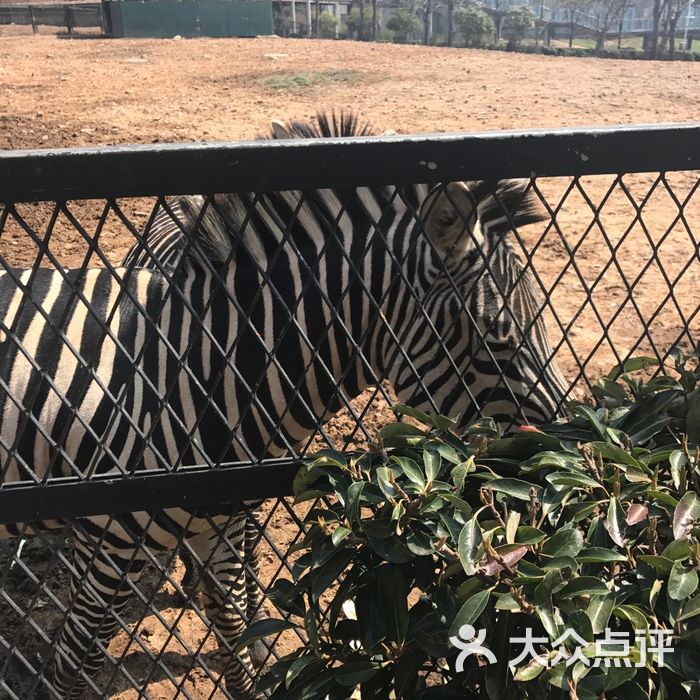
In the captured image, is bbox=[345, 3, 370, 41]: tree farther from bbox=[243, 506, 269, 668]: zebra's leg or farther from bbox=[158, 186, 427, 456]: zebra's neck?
bbox=[158, 186, 427, 456]: zebra's neck

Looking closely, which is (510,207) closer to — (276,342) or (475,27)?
(276,342)

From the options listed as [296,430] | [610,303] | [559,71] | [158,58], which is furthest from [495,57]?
[296,430]

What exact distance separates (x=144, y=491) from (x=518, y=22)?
30.6m

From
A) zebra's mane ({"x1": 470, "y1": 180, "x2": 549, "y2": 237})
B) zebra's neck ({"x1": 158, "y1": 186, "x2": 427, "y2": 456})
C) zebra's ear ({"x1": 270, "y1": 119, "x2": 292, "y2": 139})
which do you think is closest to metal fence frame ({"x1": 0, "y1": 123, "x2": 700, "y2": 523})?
zebra's mane ({"x1": 470, "y1": 180, "x2": 549, "y2": 237})

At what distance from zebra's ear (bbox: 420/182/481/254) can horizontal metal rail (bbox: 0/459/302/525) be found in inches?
26.1

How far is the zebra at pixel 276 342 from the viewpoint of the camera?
5.96ft

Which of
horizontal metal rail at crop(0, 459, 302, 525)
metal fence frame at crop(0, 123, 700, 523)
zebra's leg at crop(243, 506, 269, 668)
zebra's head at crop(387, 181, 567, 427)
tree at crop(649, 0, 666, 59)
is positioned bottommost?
zebra's leg at crop(243, 506, 269, 668)

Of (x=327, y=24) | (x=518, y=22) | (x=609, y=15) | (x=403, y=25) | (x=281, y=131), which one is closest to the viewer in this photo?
(x=281, y=131)

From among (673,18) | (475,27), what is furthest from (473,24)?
(673,18)

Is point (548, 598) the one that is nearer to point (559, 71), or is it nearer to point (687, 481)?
point (687, 481)

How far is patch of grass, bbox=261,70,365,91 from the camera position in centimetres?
1442

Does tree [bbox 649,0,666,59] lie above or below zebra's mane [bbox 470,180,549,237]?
above

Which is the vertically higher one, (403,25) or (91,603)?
(403,25)

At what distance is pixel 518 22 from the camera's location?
28375 millimetres
